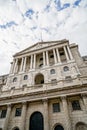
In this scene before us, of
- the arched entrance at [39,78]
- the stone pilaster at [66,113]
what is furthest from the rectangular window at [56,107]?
the arched entrance at [39,78]

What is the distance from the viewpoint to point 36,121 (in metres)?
16.4

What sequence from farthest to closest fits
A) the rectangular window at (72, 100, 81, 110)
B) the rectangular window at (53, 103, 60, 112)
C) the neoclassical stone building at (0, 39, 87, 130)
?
the rectangular window at (53, 103, 60, 112)
the rectangular window at (72, 100, 81, 110)
the neoclassical stone building at (0, 39, 87, 130)

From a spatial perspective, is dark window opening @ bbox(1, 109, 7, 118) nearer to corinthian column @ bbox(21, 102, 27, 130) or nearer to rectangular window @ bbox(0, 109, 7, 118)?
rectangular window @ bbox(0, 109, 7, 118)

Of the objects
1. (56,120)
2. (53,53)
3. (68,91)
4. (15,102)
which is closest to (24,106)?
(15,102)

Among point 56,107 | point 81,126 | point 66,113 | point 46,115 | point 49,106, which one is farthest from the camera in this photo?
point 49,106

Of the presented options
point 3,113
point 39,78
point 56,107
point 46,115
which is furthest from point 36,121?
point 39,78

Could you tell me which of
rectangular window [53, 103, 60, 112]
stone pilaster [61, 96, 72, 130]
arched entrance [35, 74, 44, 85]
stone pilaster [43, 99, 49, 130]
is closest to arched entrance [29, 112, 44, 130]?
stone pilaster [43, 99, 49, 130]

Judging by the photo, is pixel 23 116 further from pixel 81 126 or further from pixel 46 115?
pixel 81 126

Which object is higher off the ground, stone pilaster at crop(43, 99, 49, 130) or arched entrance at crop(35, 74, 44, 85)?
arched entrance at crop(35, 74, 44, 85)

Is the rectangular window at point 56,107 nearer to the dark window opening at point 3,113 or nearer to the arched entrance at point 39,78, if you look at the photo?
the dark window opening at point 3,113

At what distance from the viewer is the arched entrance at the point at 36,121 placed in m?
15.7

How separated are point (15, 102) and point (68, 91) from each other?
8.98 meters

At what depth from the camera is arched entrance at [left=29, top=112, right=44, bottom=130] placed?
51.5 feet

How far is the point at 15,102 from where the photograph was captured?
18109 mm
